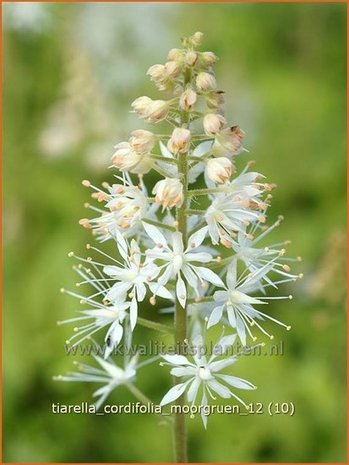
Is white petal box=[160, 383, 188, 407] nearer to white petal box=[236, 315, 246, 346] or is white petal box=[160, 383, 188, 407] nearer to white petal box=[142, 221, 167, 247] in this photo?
white petal box=[236, 315, 246, 346]

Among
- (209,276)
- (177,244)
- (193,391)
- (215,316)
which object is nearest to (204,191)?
(177,244)

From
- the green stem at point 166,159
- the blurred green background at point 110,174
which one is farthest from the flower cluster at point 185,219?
the blurred green background at point 110,174

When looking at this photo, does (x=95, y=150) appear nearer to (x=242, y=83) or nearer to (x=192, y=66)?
(x=242, y=83)

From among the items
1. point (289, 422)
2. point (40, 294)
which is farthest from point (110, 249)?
point (289, 422)

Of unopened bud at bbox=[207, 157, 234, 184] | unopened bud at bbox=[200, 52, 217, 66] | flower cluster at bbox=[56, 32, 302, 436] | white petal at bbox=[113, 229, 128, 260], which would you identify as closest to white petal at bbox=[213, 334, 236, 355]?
flower cluster at bbox=[56, 32, 302, 436]

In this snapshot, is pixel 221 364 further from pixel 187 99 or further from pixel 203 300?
pixel 187 99

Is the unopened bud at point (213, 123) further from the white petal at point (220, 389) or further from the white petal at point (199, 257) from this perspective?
the white petal at point (220, 389)
